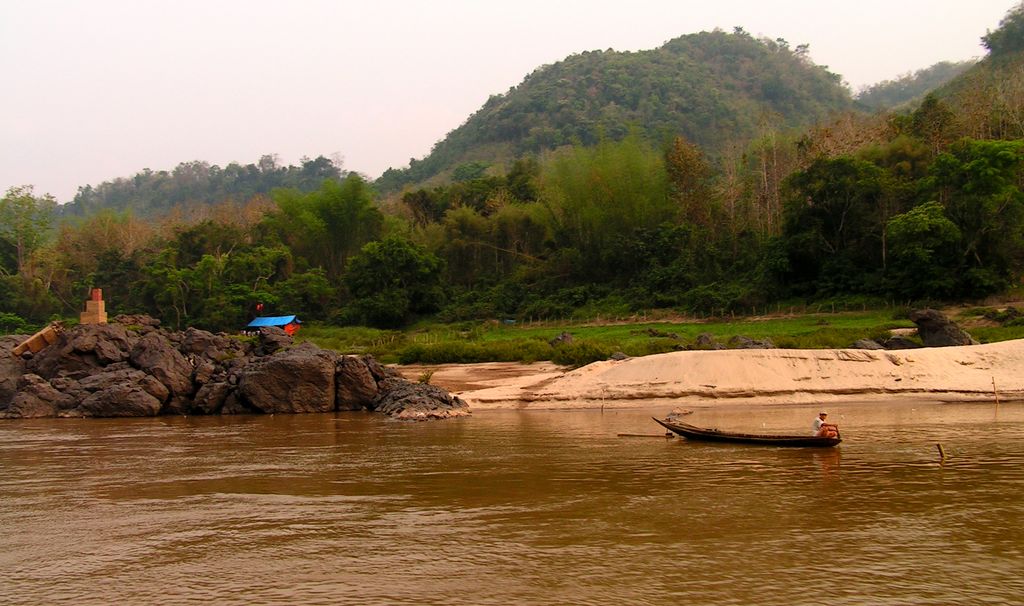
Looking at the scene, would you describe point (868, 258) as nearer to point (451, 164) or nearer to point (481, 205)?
point (481, 205)

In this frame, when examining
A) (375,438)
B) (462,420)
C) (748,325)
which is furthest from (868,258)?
(375,438)

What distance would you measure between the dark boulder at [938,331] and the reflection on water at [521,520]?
8.89m

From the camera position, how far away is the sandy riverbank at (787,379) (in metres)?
24.8

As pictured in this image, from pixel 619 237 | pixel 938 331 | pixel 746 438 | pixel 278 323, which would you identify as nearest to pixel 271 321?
pixel 278 323

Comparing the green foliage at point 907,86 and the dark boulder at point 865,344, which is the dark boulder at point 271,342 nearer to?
the dark boulder at point 865,344

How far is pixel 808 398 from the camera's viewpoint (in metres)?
24.8

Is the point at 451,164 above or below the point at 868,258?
above

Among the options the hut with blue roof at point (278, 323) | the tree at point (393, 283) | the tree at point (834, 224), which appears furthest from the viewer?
the tree at point (393, 283)

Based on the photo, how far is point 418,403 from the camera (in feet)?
80.3

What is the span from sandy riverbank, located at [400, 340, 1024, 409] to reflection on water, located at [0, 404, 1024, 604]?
4963mm

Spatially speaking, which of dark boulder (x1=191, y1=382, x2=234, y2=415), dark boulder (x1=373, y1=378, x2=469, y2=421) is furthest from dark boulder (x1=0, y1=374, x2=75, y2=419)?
dark boulder (x1=373, y1=378, x2=469, y2=421)

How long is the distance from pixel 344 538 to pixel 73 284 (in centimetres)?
5793

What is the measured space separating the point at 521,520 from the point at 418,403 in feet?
43.5

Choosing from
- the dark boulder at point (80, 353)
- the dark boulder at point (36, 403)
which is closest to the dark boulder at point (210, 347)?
the dark boulder at point (80, 353)
